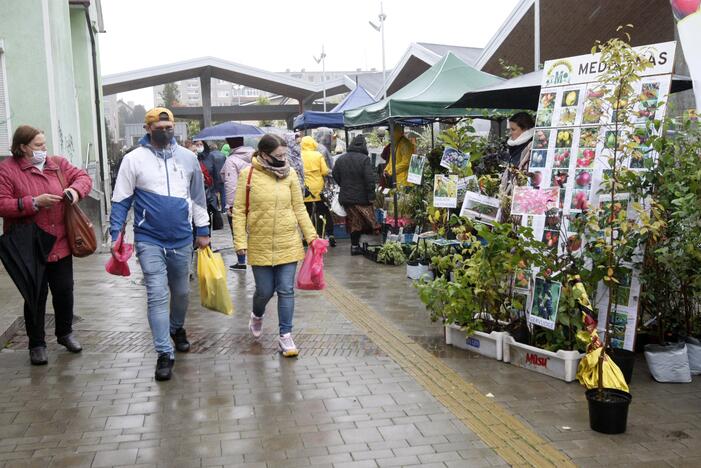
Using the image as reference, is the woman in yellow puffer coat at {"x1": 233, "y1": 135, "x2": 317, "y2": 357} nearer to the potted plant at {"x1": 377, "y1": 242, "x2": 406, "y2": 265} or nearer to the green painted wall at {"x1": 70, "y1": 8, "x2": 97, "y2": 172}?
the potted plant at {"x1": 377, "y1": 242, "x2": 406, "y2": 265}

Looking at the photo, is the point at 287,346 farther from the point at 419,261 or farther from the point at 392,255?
the point at 392,255

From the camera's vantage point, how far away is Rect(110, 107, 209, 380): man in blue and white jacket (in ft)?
17.5

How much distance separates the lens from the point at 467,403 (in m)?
4.82

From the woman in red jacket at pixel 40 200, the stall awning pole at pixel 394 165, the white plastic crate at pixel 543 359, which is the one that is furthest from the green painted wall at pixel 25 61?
the white plastic crate at pixel 543 359

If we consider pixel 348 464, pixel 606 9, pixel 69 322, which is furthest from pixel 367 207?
pixel 348 464

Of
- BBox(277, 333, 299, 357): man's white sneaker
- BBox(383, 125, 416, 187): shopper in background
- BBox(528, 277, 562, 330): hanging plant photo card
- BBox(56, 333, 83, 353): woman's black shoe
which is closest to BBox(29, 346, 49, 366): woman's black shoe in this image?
BBox(56, 333, 83, 353): woman's black shoe

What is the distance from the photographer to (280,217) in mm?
5824

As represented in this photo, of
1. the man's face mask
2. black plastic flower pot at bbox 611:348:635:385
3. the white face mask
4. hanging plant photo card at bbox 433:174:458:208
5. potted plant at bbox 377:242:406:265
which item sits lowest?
potted plant at bbox 377:242:406:265

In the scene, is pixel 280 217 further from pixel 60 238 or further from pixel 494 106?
pixel 494 106

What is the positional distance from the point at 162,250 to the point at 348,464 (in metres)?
2.34

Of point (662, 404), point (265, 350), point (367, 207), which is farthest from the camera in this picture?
point (367, 207)

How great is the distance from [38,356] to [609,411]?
4.16 metres

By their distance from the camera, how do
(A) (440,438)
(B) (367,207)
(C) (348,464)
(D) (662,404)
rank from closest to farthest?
(C) (348,464) → (A) (440,438) → (D) (662,404) → (B) (367,207)

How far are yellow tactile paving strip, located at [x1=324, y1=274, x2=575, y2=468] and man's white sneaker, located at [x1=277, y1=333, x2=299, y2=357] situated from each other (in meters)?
0.77
